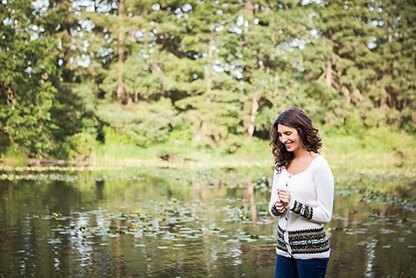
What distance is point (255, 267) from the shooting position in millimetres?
6957

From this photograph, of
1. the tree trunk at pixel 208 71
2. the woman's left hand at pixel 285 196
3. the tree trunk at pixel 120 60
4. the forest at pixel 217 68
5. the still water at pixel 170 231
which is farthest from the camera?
A: the tree trunk at pixel 208 71

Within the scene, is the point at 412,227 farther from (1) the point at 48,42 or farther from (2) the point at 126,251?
(1) the point at 48,42

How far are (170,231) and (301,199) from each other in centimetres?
639

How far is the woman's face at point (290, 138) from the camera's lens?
314cm

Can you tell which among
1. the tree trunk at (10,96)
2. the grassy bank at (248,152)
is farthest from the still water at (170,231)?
the grassy bank at (248,152)

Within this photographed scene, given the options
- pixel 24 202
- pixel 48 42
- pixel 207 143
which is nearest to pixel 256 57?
pixel 207 143

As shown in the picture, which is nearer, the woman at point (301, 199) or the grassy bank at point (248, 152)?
the woman at point (301, 199)

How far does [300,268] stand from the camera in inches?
122

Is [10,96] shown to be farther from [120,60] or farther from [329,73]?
[329,73]

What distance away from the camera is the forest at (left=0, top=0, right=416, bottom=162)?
97.5 ft

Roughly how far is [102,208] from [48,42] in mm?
14083

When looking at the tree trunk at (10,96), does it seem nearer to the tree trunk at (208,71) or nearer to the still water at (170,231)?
the still water at (170,231)

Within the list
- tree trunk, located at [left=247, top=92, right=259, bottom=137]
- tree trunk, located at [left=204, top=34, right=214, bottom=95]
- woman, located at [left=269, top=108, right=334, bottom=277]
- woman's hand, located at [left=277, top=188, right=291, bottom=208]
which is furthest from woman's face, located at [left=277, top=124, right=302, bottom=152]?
tree trunk, located at [left=247, top=92, right=259, bottom=137]

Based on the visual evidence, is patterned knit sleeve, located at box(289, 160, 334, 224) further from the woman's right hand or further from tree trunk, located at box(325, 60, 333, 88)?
tree trunk, located at box(325, 60, 333, 88)
